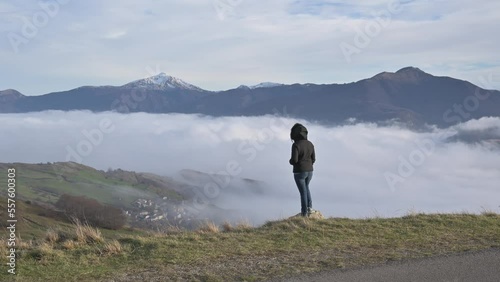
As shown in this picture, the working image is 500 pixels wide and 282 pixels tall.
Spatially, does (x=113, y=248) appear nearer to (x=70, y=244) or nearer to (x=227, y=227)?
(x=70, y=244)

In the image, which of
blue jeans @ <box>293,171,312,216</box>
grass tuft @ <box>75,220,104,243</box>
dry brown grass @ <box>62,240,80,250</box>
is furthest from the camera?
blue jeans @ <box>293,171,312,216</box>

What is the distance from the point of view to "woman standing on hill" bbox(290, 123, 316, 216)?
40.3 feet

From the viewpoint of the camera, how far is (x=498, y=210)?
1345 cm

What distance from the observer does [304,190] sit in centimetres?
1228

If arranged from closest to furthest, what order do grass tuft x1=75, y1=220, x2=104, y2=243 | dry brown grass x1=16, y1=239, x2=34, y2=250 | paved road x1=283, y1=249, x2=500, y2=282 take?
paved road x1=283, y1=249, x2=500, y2=282 < dry brown grass x1=16, y1=239, x2=34, y2=250 < grass tuft x1=75, y1=220, x2=104, y2=243

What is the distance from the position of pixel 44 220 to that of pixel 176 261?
65.7m

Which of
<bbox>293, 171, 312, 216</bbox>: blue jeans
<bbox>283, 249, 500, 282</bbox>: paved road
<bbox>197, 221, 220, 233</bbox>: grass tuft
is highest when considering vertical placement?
<bbox>293, 171, 312, 216</bbox>: blue jeans

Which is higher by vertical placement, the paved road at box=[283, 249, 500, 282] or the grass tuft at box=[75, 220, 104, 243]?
the grass tuft at box=[75, 220, 104, 243]

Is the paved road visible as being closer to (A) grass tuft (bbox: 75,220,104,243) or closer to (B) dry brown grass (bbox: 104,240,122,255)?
(B) dry brown grass (bbox: 104,240,122,255)

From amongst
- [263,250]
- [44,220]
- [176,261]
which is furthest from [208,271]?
[44,220]

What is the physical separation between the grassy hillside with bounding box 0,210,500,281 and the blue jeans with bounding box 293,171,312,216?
94 cm

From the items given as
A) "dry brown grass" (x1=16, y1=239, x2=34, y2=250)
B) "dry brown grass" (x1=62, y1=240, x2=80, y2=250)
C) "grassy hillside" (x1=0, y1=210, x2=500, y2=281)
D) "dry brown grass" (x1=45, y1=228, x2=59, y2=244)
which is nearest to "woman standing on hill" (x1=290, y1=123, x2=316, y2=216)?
"grassy hillside" (x1=0, y1=210, x2=500, y2=281)

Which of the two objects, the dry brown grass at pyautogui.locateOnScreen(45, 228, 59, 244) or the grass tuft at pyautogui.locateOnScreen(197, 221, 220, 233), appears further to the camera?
the grass tuft at pyautogui.locateOnScreen(197, 221, 220, 233)

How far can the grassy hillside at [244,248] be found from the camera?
24.8ft
